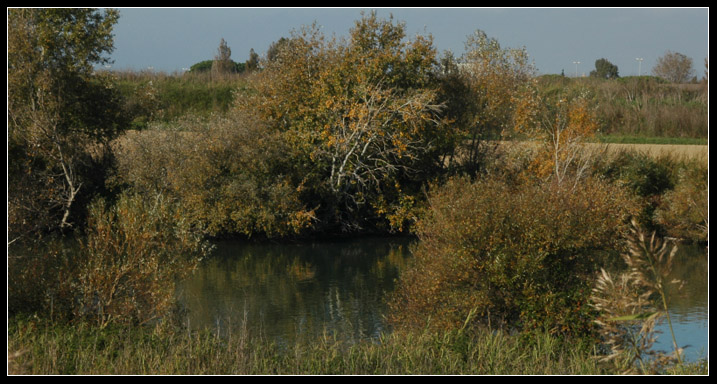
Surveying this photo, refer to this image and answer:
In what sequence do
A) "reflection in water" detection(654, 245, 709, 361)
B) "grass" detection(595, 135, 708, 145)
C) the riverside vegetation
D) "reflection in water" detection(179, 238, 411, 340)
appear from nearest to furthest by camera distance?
the riverside vegetation → "reflection in water" detection(654, 245, 709, 361) → "reflection in water" detection(179, 238, 411, 340) → "grass" detection(595, 135, 708, 145)

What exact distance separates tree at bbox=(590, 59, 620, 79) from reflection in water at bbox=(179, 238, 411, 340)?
31702 millimetres

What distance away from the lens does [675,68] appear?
4894 centimetres

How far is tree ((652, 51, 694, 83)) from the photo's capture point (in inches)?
1924

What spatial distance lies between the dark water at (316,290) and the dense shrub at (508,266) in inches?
81.3

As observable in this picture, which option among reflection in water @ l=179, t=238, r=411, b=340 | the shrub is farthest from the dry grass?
the shrub

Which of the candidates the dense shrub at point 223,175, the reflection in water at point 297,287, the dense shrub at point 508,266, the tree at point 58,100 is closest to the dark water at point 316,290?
Result: the reflection in water at point 297,287

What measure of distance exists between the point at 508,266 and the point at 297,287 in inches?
354

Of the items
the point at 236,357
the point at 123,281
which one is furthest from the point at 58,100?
the point at 236,357

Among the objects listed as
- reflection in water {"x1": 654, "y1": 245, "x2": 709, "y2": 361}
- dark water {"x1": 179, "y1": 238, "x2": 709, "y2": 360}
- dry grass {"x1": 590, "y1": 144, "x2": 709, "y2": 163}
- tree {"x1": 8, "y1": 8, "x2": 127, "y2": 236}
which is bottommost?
reflection in water {"x1": 654, "y1": 245, "x2": 709, "y2": 361}

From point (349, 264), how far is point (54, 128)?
1047 centimetres

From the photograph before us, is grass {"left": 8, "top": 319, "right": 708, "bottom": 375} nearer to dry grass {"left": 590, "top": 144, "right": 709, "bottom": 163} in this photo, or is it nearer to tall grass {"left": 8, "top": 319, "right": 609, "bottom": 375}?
tall grass {"left": 8, "top": 319, "right": 609, "bottom": 375}

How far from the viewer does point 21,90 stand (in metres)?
26.2

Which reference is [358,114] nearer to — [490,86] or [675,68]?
[490,86]
